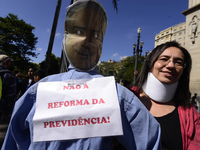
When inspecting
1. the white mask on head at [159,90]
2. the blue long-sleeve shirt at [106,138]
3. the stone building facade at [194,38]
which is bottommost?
the blue long-sleeve shirt at [106,138]

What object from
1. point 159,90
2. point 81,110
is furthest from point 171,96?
point 81,110

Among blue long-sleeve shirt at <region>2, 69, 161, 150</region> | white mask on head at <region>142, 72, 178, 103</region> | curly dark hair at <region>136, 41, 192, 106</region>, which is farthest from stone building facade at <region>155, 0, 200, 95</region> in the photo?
blue long-sleeve shirt at <region>2, 69, 161, 150</region>

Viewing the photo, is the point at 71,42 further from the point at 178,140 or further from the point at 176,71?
the point at 178,140

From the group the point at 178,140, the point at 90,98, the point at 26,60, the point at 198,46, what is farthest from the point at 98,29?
the point at 26,60

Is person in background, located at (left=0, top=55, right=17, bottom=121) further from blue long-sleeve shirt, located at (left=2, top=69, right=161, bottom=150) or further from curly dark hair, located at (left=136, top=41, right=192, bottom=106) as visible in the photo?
curly dark hair, located at (left=136, top=41, right=192, bottom=106)

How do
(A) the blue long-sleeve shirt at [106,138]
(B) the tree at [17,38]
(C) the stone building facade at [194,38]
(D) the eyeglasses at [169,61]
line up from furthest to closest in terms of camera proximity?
(B) the tree at [17,38] → (C) the stone building facade at [194,38] → (D) the eyeglasses at [169,61] → (A) the blue long-sleeve shirt at [106,138]

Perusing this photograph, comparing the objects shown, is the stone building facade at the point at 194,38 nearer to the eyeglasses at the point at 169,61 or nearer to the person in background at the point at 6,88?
the eyeglasses at the point at 169,61

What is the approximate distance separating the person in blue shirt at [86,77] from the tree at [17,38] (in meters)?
21.7

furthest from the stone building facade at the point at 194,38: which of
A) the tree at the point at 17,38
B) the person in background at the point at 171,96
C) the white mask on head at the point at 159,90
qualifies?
the tree at the point at 17,38

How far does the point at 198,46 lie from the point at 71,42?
9096 millimetres

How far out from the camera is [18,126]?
0.83 meters

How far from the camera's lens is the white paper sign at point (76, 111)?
767 millimetres

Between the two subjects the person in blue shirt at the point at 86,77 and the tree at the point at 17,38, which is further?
the tree at the point at 17,38

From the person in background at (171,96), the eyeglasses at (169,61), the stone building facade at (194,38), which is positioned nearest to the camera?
the person in background at (171,96)
